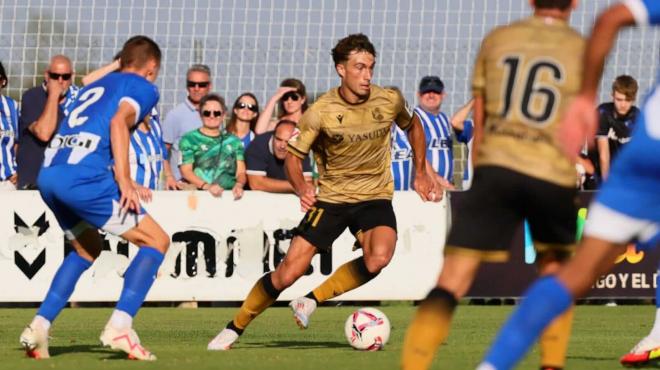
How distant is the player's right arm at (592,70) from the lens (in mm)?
5766

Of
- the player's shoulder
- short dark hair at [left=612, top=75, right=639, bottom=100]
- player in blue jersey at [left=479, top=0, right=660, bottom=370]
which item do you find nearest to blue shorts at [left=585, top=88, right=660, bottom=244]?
player in blue jersey at [left=479, top=0, right=660, bottom=370]

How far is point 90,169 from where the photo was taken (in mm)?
9633

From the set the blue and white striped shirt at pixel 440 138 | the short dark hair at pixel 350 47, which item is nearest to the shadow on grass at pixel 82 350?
the short dark hair at pixel 350 47

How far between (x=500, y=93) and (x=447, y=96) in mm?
11229

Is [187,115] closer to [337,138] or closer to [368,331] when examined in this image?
[337,138]

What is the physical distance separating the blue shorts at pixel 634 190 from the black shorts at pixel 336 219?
476cm

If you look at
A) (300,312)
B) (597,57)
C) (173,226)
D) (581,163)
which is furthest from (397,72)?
(597,57)

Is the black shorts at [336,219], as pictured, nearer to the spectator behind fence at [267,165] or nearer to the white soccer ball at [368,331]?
the white soccer ball at [368,331]

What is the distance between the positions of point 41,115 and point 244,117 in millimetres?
2335

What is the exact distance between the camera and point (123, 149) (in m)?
9.48

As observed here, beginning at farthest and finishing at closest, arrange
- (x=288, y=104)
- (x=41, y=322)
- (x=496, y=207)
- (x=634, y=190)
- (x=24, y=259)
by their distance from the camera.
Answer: (x=288, y=104) < (x=24, y=259) < (x=41, y=322) < (x=496, y=207) < (x=634, y=190)

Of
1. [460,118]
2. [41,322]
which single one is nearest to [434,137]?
[460,118]

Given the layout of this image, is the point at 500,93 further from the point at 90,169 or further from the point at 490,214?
the point at 90,169

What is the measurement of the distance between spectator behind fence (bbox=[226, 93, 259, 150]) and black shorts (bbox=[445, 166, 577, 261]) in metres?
9.35
